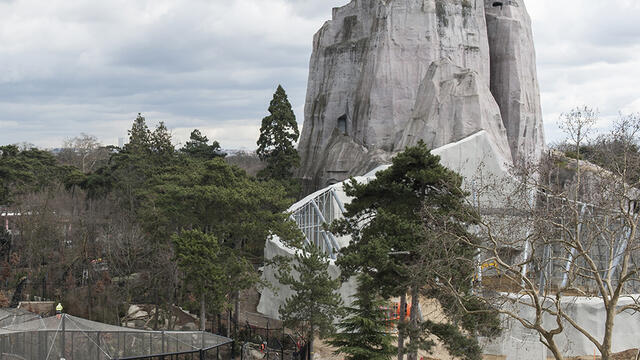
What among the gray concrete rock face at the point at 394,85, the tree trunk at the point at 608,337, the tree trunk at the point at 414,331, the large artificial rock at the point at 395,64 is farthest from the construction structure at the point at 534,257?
the large artificial rock at the point at 395,64

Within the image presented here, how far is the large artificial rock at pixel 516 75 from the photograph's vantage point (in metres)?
54.5

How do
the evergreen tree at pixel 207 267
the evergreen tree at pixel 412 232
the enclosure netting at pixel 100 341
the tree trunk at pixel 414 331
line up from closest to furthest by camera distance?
the evergreen tree at pixel 412 232 < the tree trunk at pixel 414 331 < the enclosure netting at pixel 100 341 < the evergreen tree at pixel 207 267

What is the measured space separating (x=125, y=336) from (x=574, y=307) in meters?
16.5

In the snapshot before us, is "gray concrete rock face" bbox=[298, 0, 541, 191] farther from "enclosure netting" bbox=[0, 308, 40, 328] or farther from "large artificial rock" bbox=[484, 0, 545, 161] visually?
"enclosure netting" bbox=[0, 308, 40, 328]

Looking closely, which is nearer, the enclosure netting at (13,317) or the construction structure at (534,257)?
the construction structure at (534,257)

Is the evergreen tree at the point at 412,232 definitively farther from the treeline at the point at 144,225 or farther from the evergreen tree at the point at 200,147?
the evergreen tree at the point at 200,147

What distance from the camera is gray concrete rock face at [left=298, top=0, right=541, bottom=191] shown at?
Result: 47.3m

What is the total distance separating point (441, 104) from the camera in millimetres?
47125

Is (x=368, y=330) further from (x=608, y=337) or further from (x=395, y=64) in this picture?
(x=395, y=64)

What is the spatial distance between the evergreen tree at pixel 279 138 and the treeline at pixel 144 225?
0.08 m

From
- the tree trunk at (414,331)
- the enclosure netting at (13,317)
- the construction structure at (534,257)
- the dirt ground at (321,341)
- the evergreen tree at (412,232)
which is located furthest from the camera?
the dirt ground at (321,341)

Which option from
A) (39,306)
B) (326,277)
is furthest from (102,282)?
(326,277)

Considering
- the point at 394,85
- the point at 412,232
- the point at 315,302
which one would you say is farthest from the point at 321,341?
the point at 394,85

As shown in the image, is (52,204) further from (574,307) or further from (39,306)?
(574,307)
